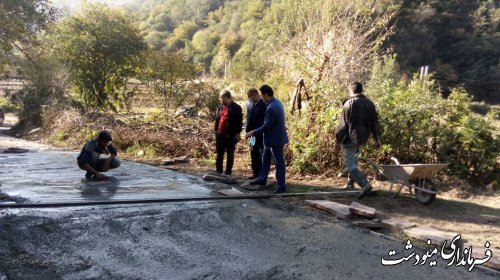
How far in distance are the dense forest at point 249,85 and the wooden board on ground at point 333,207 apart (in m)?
2.21

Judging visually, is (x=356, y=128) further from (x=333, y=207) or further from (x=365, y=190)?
(x=333, y=207)

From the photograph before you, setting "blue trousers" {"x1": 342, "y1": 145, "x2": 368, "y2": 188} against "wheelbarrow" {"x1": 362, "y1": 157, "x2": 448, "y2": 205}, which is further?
"blue trousers" {"x1": 342, "y1": 145, "x2": 368, "y2": 188}

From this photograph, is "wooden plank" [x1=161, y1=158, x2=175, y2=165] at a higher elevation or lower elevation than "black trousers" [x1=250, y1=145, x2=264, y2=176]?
lower

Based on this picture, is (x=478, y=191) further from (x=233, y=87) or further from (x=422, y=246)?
(x=233, y=87)

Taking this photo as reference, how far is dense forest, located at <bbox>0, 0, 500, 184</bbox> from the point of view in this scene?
25.1 ft

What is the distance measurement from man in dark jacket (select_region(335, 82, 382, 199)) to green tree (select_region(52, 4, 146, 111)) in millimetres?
12787

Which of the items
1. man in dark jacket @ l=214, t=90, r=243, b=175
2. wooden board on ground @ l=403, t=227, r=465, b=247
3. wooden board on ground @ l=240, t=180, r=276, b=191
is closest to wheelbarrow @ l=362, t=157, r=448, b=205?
wooden board on ground @ l=403, t=227, r=465, b=247

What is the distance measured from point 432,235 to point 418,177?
4.86 feet

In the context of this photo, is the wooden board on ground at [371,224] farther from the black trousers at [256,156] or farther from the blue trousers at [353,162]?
the black trousers at [256,156]

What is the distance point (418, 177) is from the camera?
6.14 metres

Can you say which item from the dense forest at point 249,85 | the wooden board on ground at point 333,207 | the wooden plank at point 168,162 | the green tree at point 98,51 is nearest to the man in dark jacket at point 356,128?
the wooden board on ground at point 333,207

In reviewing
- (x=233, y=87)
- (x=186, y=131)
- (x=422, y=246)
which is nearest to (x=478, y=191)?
(x=422, y=246)

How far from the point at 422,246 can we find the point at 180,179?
4.71m

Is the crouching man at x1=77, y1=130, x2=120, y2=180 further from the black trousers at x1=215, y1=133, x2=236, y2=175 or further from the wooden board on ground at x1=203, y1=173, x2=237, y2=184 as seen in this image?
the black trousers at x1=215, y1=133, x2=236, y2=175
